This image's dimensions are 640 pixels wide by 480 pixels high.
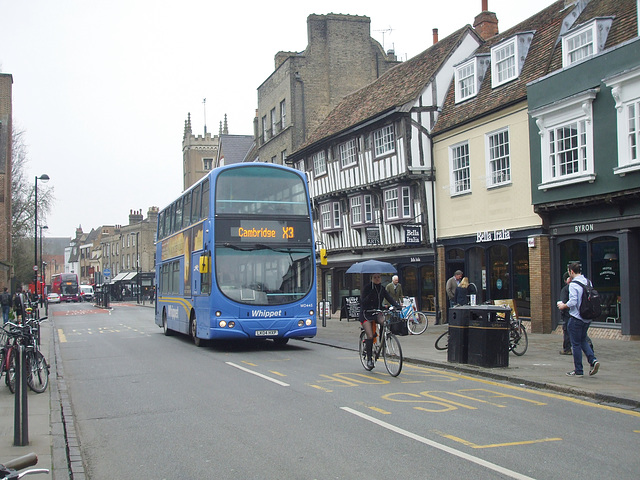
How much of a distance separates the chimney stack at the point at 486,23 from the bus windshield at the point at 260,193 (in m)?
15.1

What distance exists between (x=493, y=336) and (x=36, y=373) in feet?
26.0

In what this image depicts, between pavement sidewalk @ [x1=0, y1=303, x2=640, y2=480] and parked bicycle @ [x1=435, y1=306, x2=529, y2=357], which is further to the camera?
parked bicycle @ [x1=435, y1=306, x2=529, y2=357]

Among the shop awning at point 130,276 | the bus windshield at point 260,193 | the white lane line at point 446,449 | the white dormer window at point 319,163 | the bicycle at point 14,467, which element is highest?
the white dormer window at point 319,163

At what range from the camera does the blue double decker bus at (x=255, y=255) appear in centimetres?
1581

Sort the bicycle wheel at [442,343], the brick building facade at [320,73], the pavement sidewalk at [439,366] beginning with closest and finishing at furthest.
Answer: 1. the pavement sidewalk at [439,366]
2. the bicycle wheel at [442,343]
3. the brick building facade at [320,73]

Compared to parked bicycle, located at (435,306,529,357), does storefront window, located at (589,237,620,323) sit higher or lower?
higher

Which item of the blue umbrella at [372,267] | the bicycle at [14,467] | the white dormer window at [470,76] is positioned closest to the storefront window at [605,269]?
the blue umbrella at [372,267]

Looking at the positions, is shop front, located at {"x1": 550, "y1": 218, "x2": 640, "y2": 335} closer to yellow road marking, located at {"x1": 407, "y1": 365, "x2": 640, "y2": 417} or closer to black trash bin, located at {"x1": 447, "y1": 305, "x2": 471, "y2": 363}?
black trash bin, located at {"x1": 447, "y1": 305, "x2": 471, "y2": 363}

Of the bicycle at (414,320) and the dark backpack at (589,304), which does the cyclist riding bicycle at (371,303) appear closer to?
the dark backpack at (589,304)

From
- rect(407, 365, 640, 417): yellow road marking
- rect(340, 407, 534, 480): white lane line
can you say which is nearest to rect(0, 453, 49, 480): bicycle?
rect(340, 407, 534, 480): white lane line

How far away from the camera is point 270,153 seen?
4322 cm

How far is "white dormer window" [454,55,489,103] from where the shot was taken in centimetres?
2372

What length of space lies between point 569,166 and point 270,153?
26.8 m

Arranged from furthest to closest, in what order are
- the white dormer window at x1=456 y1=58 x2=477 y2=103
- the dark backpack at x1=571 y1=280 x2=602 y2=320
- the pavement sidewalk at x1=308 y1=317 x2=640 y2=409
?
the white dormer window at x1=456 y1=58 x2=477 y2=103, the dark backpack at x1=571 y1=280 x2=602 y2=320, the pavement sidewalk at x1=308 y1=317 x2=640 y2=409
